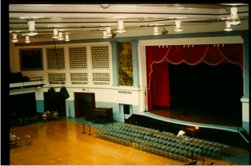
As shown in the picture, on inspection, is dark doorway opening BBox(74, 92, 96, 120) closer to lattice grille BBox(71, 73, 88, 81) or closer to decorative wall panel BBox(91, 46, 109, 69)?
lattice grille BBox(71, 73, 88, 81)

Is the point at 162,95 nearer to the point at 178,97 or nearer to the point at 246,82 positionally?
the point at 178,97

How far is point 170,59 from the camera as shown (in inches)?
661

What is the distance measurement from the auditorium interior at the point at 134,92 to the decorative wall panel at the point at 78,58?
0.06 meters

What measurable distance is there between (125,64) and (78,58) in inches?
128

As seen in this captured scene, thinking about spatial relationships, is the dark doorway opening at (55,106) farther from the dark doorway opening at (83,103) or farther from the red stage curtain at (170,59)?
the red stage curtain at (170,59)

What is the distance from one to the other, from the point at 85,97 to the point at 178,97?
17.3 ft

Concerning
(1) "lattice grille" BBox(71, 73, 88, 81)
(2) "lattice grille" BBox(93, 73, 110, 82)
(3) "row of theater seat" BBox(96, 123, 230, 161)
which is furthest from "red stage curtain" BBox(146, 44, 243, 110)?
(1) "lattice grille" BBox(71, 73, 88, 81)

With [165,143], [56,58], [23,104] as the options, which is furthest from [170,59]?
[23,104]

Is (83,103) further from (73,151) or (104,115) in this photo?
(73,151)

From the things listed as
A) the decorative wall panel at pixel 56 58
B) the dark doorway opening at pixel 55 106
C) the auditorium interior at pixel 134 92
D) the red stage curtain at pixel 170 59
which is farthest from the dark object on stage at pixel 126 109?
the decorative wall panel at pixel 56 58

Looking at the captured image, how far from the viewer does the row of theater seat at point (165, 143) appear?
12836 mm

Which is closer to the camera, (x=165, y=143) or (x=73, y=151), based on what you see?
(x=165, y=143)

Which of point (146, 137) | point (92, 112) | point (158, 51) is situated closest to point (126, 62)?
point (158, 51)

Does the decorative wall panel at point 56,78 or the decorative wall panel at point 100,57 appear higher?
the decorative wall panel at point 100,57
